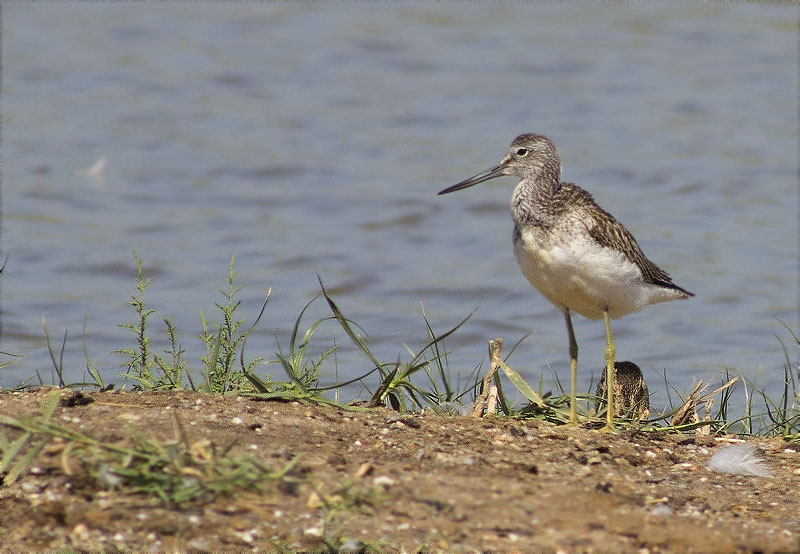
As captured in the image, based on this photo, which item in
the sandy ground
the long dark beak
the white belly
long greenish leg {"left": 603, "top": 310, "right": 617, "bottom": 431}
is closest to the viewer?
the sandy ground

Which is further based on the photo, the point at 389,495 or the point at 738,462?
the point at 738,462

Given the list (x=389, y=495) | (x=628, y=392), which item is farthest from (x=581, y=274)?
(x=389, y=495)

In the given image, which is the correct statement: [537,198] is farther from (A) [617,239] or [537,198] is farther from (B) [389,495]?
(B) [389,495]

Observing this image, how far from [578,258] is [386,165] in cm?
725

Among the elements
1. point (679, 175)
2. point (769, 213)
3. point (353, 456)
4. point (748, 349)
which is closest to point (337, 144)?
point (679, 175)

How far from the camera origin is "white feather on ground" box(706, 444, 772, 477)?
5336 mm

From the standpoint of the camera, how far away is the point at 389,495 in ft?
13.9

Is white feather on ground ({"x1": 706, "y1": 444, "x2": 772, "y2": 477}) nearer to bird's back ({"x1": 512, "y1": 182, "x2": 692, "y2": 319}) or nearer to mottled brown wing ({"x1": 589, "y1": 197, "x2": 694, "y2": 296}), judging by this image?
bird's back ({"x1": 512, "y1": 182, "x2": 692, "y2": 319})

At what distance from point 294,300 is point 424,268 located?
1.67 metres

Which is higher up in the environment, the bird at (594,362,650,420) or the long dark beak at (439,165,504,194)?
the long dark beak at (439,165,504,194)

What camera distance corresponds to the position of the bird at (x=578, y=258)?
19.8 feet

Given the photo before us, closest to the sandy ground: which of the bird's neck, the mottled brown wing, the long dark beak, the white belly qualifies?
the white belly

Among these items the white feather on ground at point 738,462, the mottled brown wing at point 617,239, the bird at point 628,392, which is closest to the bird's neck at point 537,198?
the mottled brown wing at point 617,239

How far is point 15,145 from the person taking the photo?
1304 centimetres
